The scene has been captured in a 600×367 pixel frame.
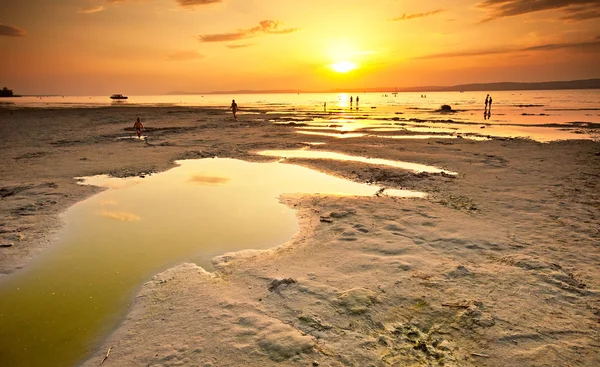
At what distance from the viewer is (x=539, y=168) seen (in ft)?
42.4

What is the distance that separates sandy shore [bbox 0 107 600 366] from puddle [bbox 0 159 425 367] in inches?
17.7

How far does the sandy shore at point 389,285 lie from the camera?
379 cm

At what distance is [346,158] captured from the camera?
642 inches

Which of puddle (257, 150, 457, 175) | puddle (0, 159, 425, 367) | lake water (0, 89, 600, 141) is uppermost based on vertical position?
lake water (0, 89, 600, 141)

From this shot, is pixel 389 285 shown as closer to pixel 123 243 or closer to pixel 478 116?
pixel 123 243

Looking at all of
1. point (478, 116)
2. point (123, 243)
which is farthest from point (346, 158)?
point (478, 116)

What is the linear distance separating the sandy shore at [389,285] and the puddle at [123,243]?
0.45 meters

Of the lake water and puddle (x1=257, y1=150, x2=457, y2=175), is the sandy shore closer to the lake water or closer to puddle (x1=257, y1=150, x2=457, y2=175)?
puddle (x1=257, y1=150, x2=457, y2=175)

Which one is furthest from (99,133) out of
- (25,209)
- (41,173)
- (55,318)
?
(55,318)

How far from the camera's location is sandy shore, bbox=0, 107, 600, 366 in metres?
3.79

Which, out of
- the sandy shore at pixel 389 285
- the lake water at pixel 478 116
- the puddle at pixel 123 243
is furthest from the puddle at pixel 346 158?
the lake water at pixel 478 116

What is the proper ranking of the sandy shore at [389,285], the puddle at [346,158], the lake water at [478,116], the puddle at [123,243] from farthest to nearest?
the lake water at [478,116] < the puddle at [346,158] < the puddle at [123,243] < the sandy shore at [389,285]

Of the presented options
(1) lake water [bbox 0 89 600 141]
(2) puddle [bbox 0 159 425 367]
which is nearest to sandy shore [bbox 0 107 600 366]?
(2) puddle [bbox 0 159 425 367]

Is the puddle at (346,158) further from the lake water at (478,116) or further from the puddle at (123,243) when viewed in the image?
the lake water at (478,116)
